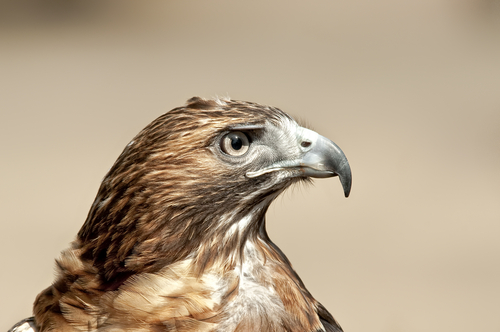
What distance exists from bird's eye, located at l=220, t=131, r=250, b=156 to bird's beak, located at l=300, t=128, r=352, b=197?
185 millimetres

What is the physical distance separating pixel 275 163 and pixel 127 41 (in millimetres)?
6304

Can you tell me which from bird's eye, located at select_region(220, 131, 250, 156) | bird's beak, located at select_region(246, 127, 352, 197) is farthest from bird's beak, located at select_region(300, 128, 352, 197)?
bird's eye, located at select_region(220, 131, 250, 156)

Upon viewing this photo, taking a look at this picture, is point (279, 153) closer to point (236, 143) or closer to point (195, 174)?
point (236, 143)

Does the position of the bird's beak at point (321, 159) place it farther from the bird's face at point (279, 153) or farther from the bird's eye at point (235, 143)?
the bird's eye at point (235, 143)

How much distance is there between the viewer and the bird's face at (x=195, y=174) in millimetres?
1584

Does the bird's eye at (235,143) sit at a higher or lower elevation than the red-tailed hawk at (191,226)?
higher


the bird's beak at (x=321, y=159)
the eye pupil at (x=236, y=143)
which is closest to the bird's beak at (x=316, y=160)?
the bird's beak at (x=321, y=159)

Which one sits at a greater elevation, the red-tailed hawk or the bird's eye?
the bird's eye

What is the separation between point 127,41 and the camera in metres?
7.43

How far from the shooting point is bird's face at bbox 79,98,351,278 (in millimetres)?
1584

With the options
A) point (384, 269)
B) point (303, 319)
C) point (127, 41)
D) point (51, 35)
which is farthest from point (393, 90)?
point (303, 319)

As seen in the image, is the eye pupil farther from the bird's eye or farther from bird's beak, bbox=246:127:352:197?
bird's beak, bbox=246:127:352:197

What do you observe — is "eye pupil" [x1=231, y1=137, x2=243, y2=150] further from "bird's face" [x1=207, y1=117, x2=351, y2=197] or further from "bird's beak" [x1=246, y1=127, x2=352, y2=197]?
"bird's beak" [x1=246, y1=127, x2=352, y2=197]

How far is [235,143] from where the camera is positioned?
5.32ft
